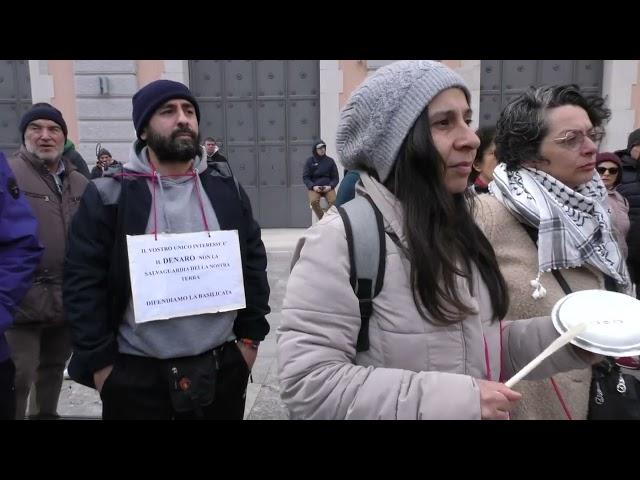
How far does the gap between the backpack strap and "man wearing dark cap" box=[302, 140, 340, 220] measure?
873 centimetres

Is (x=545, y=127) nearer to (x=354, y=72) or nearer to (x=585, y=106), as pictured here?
(x=585, y=106)

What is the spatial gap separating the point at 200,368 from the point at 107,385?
0.40m

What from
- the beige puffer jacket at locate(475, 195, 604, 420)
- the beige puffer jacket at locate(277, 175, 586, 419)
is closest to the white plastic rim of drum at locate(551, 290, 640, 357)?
the beige puffer jacket at locate(277, 175, 586, 419)

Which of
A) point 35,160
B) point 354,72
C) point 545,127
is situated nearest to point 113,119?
point 354,72

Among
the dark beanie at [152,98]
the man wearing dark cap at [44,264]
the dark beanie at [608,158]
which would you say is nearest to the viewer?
the dark beanie at [152,98]

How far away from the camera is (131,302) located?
229 cm

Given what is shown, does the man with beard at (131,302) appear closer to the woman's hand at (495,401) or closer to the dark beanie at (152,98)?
the dark beanie at (152,98)

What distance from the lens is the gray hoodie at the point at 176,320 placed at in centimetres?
225

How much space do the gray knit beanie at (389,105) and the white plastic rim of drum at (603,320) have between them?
0.64m

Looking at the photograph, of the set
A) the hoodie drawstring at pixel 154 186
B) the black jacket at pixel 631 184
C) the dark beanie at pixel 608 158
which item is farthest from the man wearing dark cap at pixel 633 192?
the hoodie drawstring at pixel 154 186

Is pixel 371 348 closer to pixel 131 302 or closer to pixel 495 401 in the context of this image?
pixel 495 401

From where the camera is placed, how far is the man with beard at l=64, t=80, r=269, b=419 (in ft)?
7.34

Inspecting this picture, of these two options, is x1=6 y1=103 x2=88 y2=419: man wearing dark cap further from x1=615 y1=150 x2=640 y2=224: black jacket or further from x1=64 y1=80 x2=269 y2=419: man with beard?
x1=615 y1=150 x2=640 y2=224: black jacket

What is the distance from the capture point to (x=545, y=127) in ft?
6.81
